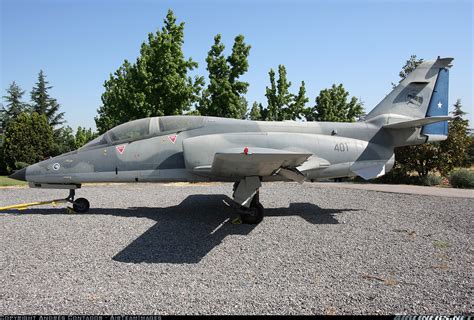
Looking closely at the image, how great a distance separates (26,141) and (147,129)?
2243 cm

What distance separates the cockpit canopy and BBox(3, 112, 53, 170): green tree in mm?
20822

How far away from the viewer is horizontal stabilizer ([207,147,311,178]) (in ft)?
19.9

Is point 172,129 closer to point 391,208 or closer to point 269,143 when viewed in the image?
point 269,143

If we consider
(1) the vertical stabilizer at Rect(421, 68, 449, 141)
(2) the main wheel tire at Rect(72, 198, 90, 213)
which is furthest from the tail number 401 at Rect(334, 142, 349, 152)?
(2) the main wheel tire at Rect(72, 198, 90, 213)

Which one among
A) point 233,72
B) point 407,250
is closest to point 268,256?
point 407,250

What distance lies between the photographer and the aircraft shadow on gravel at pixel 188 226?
18.1 feet

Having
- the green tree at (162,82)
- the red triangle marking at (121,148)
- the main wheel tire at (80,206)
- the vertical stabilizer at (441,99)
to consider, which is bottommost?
the main wheel tire at (80,206)

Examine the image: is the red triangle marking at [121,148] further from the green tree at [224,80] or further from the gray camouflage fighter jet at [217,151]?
the green tree at [224,80]

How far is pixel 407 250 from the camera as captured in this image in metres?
5.81

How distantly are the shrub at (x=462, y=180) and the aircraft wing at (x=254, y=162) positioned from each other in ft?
41.5

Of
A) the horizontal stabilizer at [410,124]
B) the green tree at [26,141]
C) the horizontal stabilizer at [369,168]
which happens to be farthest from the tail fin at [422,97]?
the green tree at [26,141]

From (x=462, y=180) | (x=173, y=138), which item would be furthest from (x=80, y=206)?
(x=462, y=180)

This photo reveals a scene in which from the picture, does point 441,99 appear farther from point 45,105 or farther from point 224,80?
point 45,105

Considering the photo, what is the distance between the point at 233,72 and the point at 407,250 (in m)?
16.2
